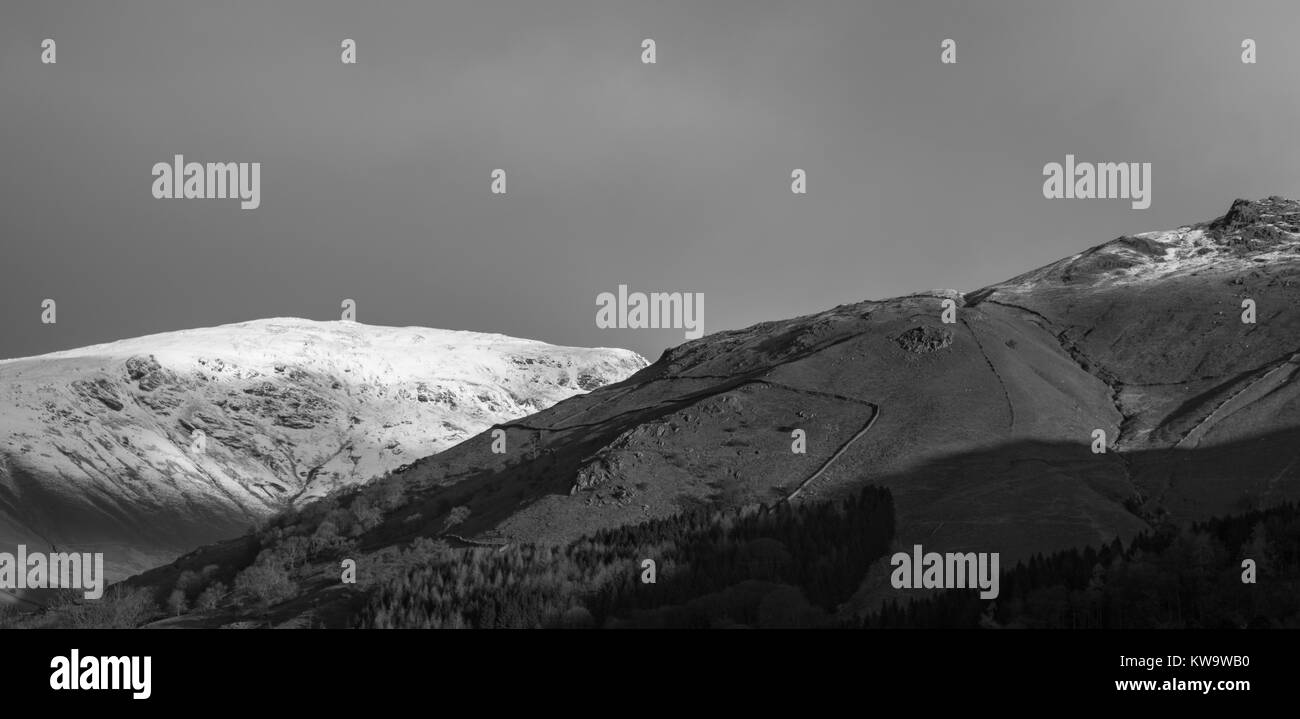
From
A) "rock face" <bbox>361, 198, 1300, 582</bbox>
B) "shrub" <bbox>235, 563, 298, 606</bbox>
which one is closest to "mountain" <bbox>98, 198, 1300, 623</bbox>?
"rock face" <bbox>361, 198, 1300, 582</bbox>

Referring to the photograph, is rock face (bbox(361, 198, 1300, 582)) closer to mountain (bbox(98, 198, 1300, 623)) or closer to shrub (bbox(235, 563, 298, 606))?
mountain (bbox(98, 198, 1300, 623))

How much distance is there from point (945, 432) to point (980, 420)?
3924 mm

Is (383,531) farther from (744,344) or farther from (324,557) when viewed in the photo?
(744,344)

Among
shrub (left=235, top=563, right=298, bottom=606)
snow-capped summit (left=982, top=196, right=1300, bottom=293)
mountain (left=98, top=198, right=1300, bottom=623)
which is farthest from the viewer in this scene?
snow-capped summit (left=982, top=196, right=1300, bottom=293)

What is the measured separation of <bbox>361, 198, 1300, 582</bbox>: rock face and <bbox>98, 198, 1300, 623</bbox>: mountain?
0.27 m

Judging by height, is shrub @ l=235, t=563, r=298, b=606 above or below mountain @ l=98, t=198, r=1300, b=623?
below

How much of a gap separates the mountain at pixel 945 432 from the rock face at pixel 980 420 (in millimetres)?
274

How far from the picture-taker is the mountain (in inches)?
4114

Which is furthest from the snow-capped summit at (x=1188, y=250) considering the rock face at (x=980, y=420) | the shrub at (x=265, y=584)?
the shrub at (x=265, y=584)

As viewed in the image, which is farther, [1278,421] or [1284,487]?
[1278,421]

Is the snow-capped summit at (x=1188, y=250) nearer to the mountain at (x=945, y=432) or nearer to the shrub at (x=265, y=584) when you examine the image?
the mountain at (x=945, y=432)
